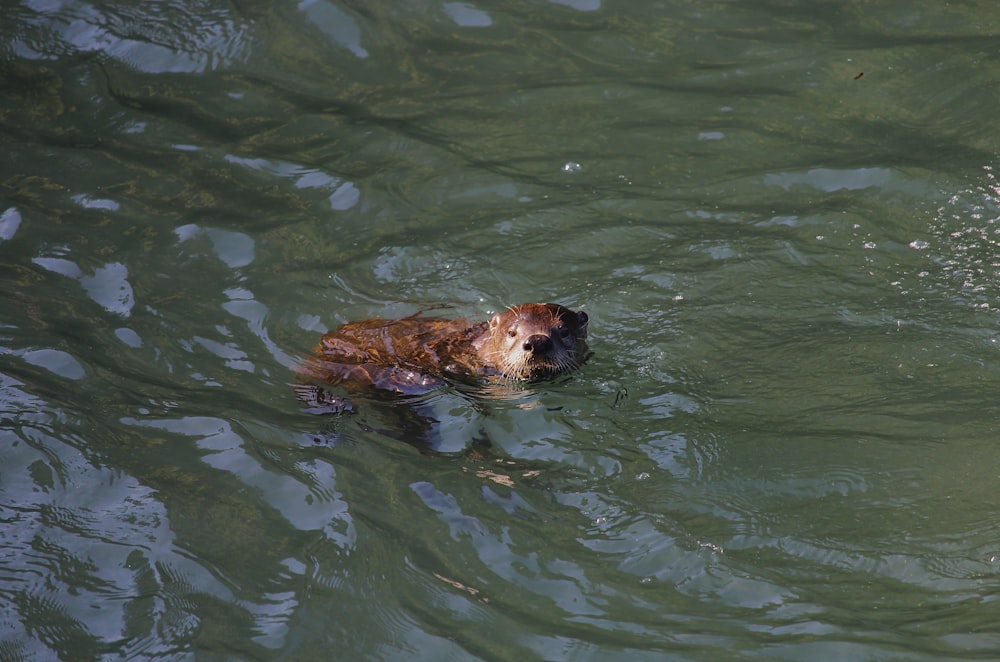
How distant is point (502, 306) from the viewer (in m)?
7.47

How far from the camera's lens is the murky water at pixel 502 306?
4754 millimetres

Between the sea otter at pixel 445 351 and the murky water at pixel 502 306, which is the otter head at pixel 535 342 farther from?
the murky water at pixel 502 306

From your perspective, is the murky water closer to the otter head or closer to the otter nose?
the otter head

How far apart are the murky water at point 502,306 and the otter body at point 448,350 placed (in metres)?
0.22

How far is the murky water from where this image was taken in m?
4.75

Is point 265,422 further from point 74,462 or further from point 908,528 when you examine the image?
point 908,528

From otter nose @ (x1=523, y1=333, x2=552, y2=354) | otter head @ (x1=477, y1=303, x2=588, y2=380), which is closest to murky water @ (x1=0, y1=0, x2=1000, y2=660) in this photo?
otter head @ (x1=477, y1=303, x2=588, y2=380)

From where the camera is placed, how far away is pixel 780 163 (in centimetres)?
830

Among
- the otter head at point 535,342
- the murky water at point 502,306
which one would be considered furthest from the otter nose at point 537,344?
the murky water at point 502,306

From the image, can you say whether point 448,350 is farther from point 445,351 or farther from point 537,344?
point 537,344

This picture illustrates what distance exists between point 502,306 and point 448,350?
97 centimetres

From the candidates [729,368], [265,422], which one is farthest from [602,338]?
[265,422]

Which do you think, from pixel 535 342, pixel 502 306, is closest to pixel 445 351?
pixel 535 342

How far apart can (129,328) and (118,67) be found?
4.20m
